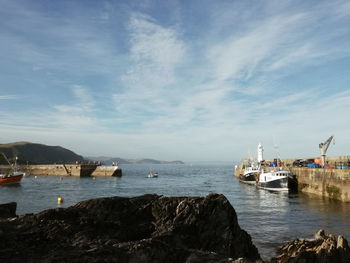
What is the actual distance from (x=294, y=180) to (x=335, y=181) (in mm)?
18373

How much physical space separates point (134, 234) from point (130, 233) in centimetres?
15

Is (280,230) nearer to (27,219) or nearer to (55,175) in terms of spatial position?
(27,219)

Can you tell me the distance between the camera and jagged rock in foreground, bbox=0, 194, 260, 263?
26.1 feet

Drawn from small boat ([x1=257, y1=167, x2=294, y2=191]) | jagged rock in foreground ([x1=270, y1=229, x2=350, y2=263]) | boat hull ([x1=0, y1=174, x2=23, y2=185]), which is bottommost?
boat hull ([x1=0, y1=174, x2=23, y2=185])

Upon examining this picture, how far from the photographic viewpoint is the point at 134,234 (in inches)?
428

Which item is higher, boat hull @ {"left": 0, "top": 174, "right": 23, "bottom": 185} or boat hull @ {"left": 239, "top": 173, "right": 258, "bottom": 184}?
boat hull @ {"left": 239, "top": 173, "right": 258, "bottom": 184}

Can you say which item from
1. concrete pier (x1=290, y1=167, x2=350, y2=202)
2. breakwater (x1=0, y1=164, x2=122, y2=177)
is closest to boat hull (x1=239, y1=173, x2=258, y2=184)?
concrete pier (x1=290, y1=167, x2=350, y2=202)

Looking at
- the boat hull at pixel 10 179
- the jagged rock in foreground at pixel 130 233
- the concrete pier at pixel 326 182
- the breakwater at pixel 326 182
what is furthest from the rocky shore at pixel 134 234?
the boat hull at pixel 10 179

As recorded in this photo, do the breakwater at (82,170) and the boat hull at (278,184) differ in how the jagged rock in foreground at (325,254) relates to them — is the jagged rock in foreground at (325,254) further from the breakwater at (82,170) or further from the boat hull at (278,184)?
the breakwater at (82,170)

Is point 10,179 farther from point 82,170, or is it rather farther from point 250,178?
point 250,178

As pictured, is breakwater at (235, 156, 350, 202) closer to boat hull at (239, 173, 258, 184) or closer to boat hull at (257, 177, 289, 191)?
boat hull at (257, 177, 289, 191)

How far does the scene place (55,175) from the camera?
12325 cm

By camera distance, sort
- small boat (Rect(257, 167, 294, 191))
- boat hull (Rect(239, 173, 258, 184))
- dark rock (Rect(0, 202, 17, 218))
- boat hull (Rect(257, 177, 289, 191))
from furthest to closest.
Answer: boat hull (Rect(239, 173, 258, 184)), small boat (Rect(257, 167, 294, 191)), boat hull (Rect(257, 177, 289, 191)), dark rock (Rect(0, 202, 17, 218))

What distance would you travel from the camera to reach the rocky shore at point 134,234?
26.1 feet
